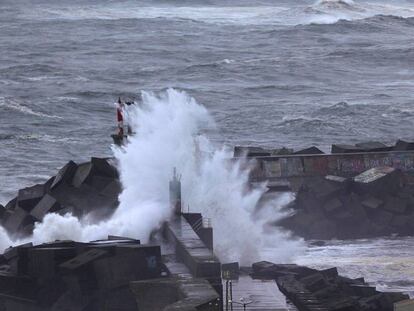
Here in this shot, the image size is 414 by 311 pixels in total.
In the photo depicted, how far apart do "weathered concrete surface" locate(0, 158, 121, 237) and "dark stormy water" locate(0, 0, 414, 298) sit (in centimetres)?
454

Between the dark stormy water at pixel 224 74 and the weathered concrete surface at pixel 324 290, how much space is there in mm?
2123

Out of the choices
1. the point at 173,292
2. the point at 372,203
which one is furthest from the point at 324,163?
the point at 173,292

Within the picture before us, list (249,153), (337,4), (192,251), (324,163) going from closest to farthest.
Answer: (192,251) → (324,163) → (249,153) → (337,4)

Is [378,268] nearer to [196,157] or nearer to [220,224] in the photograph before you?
[220,224]

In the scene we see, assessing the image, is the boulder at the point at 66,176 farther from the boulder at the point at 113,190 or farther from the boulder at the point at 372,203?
the boulder at the point at 372,203

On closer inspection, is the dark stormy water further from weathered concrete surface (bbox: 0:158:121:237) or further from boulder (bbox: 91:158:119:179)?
boulder (bbox: 91:158:119:179)

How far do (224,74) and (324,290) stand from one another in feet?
145

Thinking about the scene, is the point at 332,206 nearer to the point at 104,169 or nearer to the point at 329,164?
the point at 329,164

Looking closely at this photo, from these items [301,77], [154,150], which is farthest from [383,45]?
[154,150]

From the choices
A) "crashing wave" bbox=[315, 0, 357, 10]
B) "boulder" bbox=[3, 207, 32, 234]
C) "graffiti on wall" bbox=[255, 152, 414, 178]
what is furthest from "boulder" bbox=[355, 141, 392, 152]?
"crashing wave" bbox=[315, 0, 357, 10]

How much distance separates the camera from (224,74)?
65750mm

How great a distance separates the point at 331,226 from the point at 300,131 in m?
17.7

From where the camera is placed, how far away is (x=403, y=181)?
3341 centimetres

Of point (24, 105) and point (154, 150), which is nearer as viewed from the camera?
point (154, 150)
